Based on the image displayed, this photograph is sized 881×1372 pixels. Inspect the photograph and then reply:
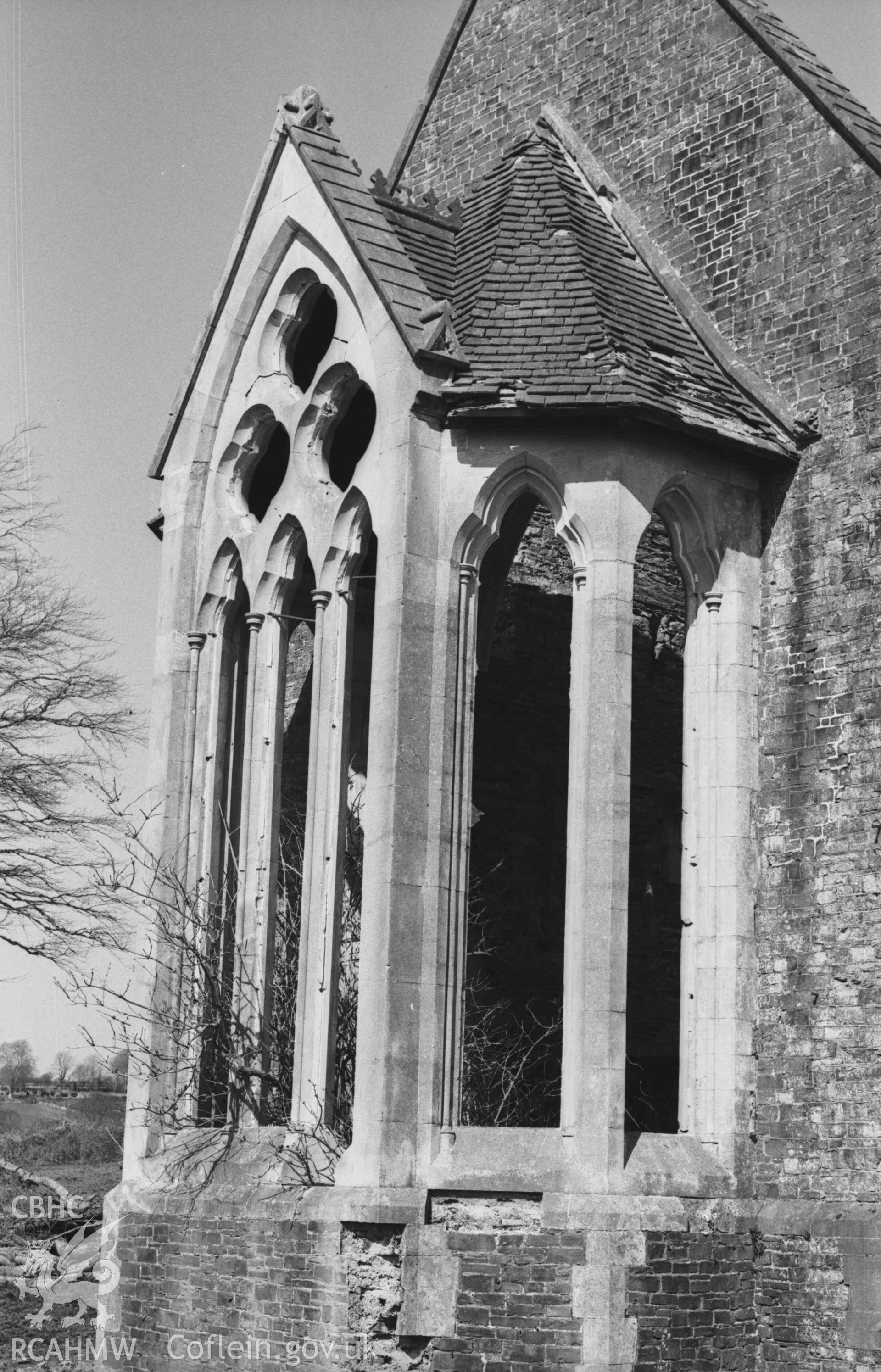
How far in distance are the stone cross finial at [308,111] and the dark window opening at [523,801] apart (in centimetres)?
328

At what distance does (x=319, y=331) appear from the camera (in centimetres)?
1362

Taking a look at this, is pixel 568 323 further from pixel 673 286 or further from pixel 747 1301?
pixel 747 1301

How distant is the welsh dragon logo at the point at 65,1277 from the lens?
14211mm

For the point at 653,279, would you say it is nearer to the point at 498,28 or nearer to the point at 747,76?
the point at 747,76

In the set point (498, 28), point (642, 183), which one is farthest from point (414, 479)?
point (498, 28)

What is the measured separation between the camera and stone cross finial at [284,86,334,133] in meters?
12.6

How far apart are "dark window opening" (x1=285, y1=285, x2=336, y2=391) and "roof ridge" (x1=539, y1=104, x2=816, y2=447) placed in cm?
229

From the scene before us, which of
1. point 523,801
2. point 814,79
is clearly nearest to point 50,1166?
point 523,801

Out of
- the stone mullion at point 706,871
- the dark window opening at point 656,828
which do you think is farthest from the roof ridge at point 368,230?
the dark window opening at point 656,828

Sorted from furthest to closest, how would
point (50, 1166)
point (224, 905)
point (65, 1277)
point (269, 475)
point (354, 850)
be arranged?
point (50, 1166) < point (65, 1277) < point (354, 850) < point (269, 475) < point (224, 905)

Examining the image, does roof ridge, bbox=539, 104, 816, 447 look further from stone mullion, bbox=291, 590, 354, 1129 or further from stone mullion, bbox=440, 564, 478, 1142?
stone mullion, bbox=291, 590, 354, 1129

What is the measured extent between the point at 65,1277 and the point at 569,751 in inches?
257

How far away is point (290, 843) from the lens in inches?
558

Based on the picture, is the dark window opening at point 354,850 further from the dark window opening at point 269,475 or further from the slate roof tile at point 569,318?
the slate roof tile at point 569,318
